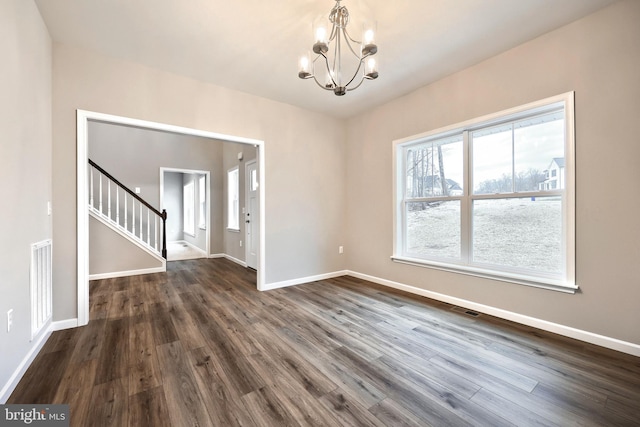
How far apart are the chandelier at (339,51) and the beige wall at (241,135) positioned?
3.65ft

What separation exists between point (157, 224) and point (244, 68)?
3994mm

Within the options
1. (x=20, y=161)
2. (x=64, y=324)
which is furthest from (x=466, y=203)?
(x=64, y=324)

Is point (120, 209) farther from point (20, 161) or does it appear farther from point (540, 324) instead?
point (540, 324)

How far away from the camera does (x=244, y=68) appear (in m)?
2.90

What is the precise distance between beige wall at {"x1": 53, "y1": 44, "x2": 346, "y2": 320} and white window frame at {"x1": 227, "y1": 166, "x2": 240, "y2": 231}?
2258mm

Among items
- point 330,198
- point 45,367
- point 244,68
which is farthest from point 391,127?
point 45,367

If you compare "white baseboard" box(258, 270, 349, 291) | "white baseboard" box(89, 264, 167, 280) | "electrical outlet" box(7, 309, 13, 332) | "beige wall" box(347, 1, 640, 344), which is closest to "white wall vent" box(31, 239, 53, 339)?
"electrical outlet" box(7, 309, 13, 332)

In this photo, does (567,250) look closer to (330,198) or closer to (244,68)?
(330,198)

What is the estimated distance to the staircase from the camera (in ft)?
14.9

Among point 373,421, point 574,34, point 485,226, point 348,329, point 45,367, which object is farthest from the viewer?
point 485,226

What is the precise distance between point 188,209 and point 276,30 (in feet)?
26.9

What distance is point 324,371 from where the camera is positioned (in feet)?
5.90

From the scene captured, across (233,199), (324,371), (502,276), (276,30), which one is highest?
(276,30)

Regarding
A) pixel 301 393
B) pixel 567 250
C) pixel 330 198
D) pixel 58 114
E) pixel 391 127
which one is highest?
pixel 391 127
